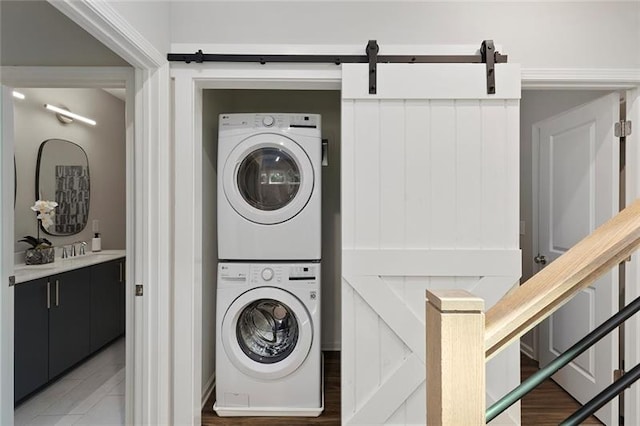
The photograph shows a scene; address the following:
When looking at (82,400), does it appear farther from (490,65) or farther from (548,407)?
(490,65)

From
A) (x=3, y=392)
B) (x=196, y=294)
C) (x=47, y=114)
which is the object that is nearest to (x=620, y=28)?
(x=196, y=294)

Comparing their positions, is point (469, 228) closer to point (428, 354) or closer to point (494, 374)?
point (494, 374)

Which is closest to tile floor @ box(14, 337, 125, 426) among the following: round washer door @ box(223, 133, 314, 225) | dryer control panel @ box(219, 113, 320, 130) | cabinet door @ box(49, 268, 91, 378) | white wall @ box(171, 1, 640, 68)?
cabinet door @ box(49, 268, 91, 378)

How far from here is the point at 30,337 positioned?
2420mm

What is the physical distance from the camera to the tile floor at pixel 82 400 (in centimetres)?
230

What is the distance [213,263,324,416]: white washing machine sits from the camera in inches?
89.5

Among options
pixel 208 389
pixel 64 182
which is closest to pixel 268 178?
pixel 208 389

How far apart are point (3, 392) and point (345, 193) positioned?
6.10 feet

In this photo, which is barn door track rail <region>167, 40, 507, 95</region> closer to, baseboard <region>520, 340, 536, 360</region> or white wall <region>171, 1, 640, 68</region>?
white wall <region>171, 1, 640, 68</region>

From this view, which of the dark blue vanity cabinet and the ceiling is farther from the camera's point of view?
the dark blue vanity cabinet

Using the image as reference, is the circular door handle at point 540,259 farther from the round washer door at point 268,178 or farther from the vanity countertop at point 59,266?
the vanity countertop at point 59,266

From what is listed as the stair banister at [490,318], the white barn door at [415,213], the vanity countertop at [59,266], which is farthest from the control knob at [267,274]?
the stair banister at [490,318]

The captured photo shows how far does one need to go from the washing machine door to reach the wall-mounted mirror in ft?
6.92

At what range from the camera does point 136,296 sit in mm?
1853
